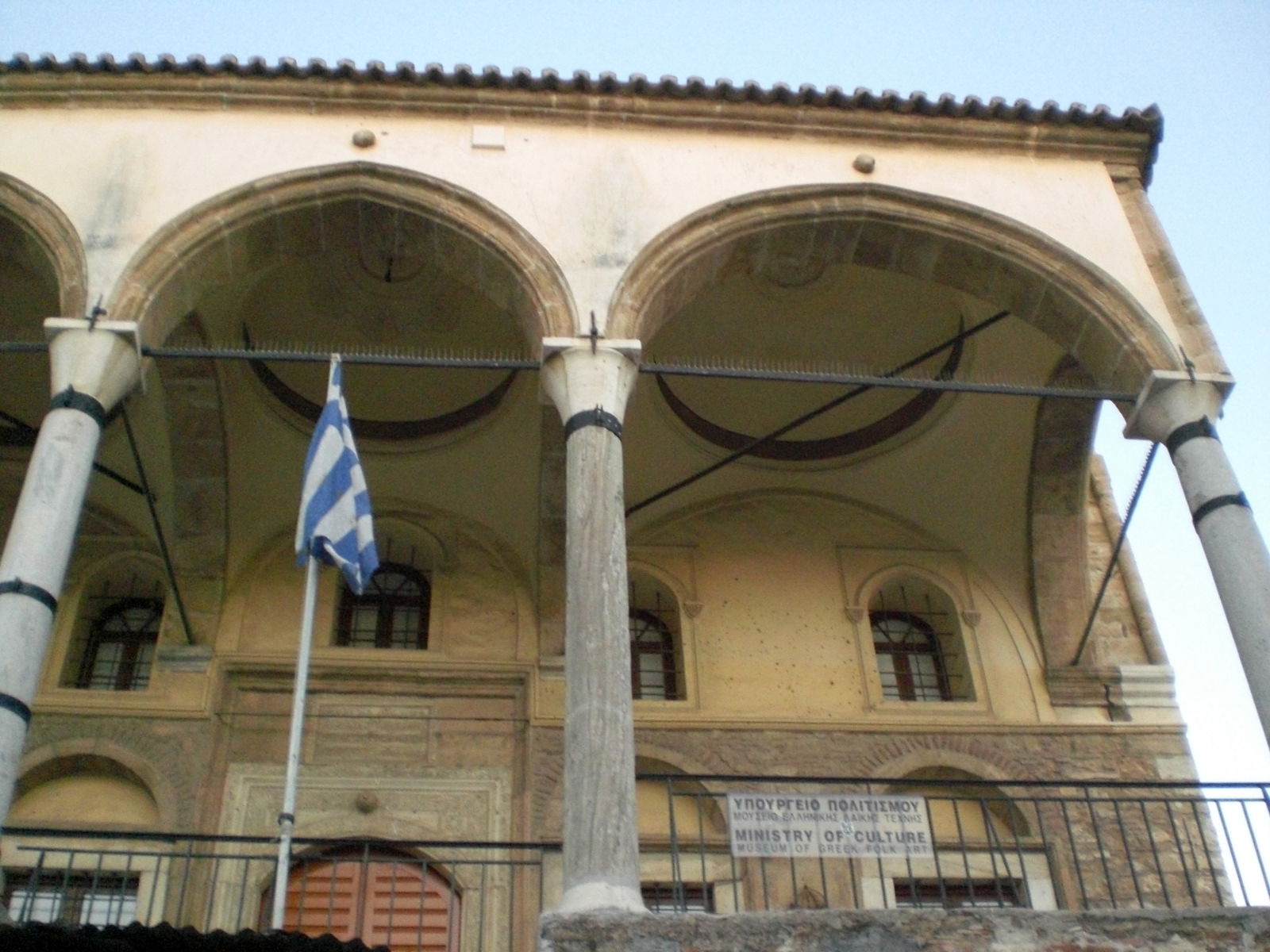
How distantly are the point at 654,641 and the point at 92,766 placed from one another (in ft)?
15.1

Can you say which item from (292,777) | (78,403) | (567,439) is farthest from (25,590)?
(567,439)

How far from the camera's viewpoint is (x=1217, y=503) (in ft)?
27.9

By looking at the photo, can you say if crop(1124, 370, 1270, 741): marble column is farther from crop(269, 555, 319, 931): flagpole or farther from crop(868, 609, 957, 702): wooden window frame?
crop(269, 555, 319, 931): flagpole

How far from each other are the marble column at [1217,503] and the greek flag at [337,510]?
4.98 metres

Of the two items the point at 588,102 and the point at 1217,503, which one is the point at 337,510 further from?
the point at 1217,503

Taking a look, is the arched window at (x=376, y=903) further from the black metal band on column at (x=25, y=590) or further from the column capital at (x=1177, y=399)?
the column capital at (x=1177, y=399)

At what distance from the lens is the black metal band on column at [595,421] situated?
829cm

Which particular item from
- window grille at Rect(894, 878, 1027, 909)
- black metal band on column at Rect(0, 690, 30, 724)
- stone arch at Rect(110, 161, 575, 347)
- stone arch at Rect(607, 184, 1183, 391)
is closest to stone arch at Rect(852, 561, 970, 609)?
window grille at Rect(894, 878, 1027, 909)

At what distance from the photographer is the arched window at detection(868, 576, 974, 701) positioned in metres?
11.8

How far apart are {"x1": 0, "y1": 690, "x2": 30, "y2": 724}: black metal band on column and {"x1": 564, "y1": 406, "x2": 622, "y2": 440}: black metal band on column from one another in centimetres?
333

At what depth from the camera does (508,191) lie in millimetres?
9617

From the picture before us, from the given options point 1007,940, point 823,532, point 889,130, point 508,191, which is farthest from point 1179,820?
point 508,191

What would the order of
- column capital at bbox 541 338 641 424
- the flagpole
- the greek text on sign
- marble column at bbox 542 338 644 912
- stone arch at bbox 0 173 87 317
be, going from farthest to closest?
stone arch at bbox 0 173 87 317 → column capital at bbox 541 338 641 424 → the greek text on sign → marble column at bbox 542 338 644 912 → the flagpole

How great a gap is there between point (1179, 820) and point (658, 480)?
5.02 m
